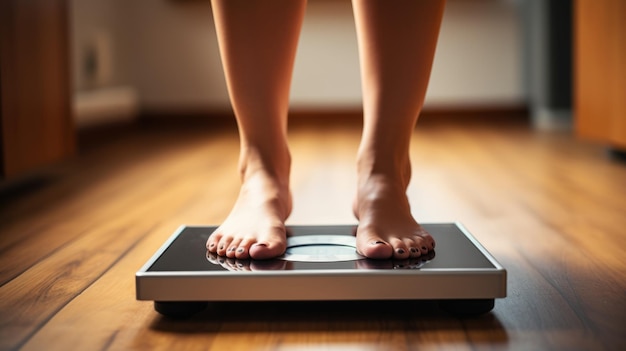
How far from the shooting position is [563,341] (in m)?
0.75

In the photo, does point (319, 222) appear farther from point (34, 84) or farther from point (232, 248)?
point (34, 84)

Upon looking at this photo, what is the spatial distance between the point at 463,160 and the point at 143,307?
1.57 m

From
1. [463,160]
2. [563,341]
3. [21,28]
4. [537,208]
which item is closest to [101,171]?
[21,28]

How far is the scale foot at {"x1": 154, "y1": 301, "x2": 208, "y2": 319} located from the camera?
83 centimetres

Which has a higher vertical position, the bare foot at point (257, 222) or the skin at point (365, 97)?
the skin at point (365, 97)

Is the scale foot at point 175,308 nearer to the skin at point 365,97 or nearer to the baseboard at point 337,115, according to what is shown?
the skin at point 365,97

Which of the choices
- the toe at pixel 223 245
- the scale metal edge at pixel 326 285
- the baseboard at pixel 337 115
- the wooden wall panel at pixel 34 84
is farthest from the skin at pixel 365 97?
the baseboard at pixel 337 115

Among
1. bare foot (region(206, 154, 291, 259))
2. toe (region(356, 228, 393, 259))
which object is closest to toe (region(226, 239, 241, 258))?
bare foot (region(206, 154, 291, 259))

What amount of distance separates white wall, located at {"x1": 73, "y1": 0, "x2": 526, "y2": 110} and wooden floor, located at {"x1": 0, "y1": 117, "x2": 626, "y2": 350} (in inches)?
38.8

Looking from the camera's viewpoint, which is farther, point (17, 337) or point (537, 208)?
point (537, 208)

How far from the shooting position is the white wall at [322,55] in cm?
360

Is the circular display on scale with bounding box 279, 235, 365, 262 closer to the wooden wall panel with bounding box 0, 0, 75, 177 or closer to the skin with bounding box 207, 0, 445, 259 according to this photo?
the skin with bounding box 207, 0, 445, 259

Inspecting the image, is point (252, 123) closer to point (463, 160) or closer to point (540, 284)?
point (540, 284)

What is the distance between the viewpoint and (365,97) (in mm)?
1038
